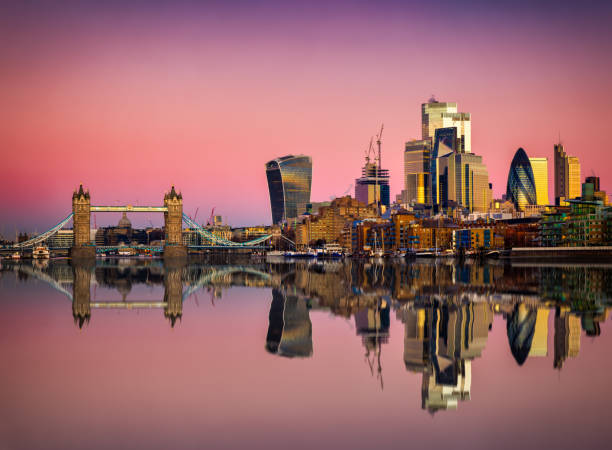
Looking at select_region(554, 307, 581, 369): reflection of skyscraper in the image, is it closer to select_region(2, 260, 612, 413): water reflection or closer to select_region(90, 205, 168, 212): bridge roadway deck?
select_region(2, 260, 612, 413): water reflection

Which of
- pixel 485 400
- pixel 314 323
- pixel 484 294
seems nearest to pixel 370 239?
pixel 484 294

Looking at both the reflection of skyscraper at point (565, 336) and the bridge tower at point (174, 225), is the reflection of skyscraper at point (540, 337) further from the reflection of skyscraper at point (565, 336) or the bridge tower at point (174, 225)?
the bridge tower at point (174, 225)

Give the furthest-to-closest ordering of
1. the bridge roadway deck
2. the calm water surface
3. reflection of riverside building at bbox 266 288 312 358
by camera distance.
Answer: the bridge roadway deck < reflection of riverside building at bbox 266 288 312 358 < the calm water surface

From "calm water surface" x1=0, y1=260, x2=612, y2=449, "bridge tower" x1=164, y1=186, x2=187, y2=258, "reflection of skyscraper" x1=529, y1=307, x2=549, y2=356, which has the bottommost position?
"calm water surface" x1=0, y1=260, x2=612, y2=449

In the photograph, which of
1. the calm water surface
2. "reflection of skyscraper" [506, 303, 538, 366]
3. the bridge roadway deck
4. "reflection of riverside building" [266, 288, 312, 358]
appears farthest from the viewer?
the bridge roadway deck

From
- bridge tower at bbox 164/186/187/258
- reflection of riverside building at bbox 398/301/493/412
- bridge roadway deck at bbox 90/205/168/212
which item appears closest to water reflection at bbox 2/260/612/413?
reflection of riverside building at bbox 398/301/493/412

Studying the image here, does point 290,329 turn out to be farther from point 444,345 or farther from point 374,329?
point 444,345

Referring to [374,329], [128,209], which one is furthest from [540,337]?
[128,209]

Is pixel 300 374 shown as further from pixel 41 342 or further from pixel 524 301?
pixel 524 301

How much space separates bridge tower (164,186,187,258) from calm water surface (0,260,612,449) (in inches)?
5433

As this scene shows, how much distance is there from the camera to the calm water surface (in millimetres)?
11977

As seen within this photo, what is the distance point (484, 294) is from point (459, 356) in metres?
18.3

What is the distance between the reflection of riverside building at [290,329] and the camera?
19.7 m

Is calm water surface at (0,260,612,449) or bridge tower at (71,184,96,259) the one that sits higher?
bridge tower at (71,184,96,259)
